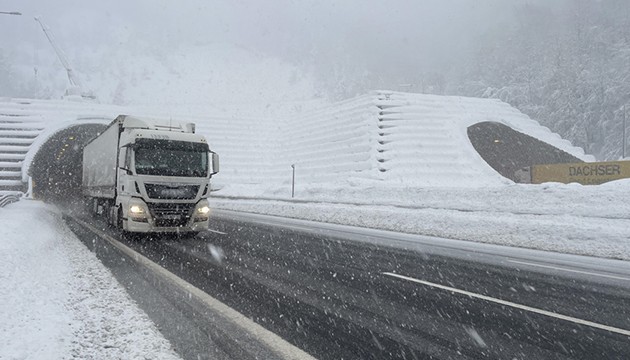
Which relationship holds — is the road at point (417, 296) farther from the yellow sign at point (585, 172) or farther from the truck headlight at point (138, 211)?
the yellow sign at point (585, 172)

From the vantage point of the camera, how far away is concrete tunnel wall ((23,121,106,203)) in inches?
1740

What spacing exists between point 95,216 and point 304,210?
9737 millimetres

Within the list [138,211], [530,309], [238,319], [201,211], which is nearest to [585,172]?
[201,211]

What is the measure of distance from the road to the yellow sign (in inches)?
835

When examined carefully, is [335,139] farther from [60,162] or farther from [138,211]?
[60,162]

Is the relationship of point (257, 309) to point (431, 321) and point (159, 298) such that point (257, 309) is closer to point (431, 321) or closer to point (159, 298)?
point (159, 298)

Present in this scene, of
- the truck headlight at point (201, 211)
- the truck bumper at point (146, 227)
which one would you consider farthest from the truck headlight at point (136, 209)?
the truck headlight at point (201, 211)

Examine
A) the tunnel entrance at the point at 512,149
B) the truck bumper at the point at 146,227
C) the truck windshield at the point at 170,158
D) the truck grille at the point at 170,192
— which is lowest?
the truck bumper at the point at 146,227

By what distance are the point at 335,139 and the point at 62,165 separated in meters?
36.4

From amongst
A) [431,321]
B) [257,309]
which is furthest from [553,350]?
[257,309]

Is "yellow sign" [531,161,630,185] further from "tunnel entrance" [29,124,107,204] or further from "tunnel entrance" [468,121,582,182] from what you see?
"tunnel entrance" [29,124,107,204]

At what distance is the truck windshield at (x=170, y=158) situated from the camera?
11.5 meters

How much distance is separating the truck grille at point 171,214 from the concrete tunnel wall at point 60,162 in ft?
124

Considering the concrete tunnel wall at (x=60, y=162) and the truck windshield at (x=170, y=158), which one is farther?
the concrete tunnel wall at (x=60, y=162)
